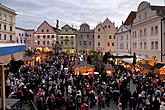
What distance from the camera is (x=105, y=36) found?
77750 mm

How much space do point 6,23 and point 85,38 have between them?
113 feet

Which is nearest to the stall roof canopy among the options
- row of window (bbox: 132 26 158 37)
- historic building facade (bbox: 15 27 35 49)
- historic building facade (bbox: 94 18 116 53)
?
row of window (bbox: 132 26 158 37)

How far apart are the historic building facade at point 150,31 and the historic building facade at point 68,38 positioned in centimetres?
4304

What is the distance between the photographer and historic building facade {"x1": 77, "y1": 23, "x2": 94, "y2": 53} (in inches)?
3258

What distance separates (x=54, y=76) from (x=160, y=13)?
633 inches

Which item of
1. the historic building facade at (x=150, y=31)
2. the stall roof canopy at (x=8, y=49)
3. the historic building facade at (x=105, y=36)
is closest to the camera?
the stall roof canopy at (x=8, y=49)

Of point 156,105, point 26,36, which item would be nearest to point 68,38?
point 26,36

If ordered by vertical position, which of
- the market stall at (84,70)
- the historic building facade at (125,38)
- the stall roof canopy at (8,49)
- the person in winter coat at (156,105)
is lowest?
the person in winter coat at (156,105)

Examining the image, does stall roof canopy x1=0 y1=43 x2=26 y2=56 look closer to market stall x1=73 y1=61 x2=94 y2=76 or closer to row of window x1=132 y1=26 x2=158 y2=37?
market stall x1=73 y1=61 x2=94 y2=76

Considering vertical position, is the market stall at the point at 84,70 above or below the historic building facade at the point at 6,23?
below

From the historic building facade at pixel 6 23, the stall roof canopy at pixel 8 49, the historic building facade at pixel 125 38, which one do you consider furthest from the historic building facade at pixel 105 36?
the stall roof canopy at pixel 8 49

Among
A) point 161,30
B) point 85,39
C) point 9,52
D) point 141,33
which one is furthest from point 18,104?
point 85,39

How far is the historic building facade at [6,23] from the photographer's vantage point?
50344 millimetres

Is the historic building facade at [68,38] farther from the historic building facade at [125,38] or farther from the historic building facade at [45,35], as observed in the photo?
the historic building facade at [125,38]
